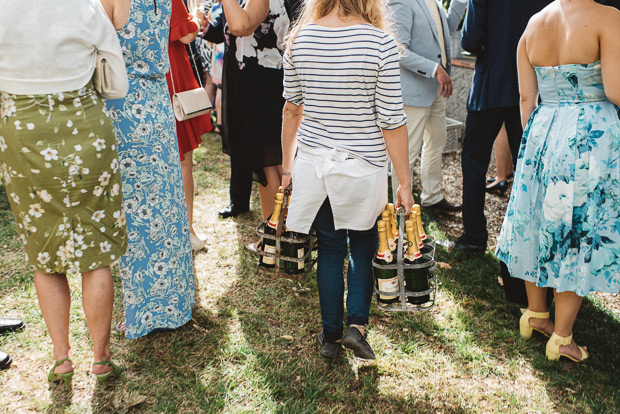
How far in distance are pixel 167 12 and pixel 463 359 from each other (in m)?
2.36

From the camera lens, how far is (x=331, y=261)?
9.04 feet

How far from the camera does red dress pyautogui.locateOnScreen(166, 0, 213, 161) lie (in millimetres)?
3281

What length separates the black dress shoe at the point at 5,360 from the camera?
2859mm

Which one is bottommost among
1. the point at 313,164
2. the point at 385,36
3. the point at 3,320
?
the point at 3,320

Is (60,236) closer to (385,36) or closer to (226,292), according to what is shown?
(226,292)

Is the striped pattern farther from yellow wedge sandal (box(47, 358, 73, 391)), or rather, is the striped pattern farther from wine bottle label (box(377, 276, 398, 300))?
yellow wedge sandal (box(47, 358, 73, 391))

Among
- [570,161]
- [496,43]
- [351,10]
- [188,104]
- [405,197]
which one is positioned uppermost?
[351,10]

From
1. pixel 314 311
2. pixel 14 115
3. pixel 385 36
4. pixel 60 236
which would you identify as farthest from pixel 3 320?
pixel 385 36

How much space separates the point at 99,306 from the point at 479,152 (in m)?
2.69

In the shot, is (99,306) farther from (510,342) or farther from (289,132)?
(510,342)

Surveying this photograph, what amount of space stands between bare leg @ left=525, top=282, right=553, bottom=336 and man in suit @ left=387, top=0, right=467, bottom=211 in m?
1.78

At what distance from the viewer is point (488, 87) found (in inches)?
148

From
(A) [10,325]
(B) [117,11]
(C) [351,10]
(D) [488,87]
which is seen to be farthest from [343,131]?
(A) [10,325]

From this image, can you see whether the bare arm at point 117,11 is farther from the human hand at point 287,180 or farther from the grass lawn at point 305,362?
the grass lawn at point 305,362
